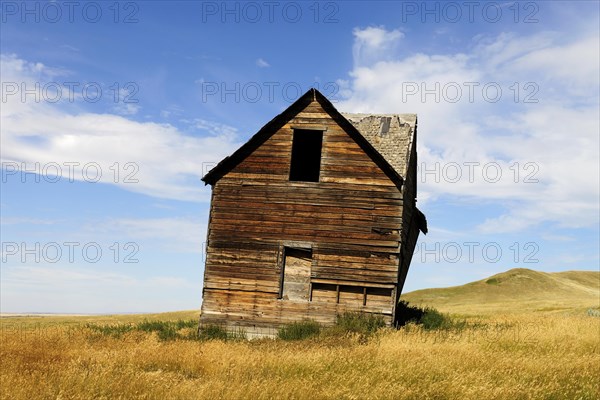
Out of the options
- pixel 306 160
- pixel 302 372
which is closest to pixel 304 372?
pixel 302 372

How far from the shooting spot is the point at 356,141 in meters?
17.1

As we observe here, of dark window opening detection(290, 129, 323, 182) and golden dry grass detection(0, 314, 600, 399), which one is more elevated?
dark window opening detection(290, 129, 323, 182)

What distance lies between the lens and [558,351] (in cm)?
1184

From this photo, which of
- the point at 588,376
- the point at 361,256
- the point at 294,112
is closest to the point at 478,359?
the point at 588,376

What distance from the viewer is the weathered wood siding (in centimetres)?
1628

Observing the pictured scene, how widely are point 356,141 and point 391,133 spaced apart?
2.19 m

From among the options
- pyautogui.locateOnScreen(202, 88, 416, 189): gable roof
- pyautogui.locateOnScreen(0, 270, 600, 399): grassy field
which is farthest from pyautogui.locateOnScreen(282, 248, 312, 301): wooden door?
pyautogui.locateOnScreen(0, 270, 600, 399): grassy field

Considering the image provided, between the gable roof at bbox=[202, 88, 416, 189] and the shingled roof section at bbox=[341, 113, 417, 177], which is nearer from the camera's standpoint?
the gable roof at bbox=[202, 88, 416, 189]

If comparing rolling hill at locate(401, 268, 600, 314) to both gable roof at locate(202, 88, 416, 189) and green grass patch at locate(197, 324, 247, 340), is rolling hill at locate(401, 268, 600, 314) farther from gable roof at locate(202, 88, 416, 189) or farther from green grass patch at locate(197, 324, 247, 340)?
green grass patch at locate(197, 324, 247, 340)

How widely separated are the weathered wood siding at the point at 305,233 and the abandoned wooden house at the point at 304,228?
3 centimetres

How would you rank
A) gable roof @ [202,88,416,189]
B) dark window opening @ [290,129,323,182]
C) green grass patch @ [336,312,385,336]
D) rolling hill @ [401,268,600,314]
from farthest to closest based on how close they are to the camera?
rolling hill @ [401,268,600,314], dark window opening @ [290,129,323,182], gable roof @ [202,88,416,189], green grass patch @ [336,312,385,336]

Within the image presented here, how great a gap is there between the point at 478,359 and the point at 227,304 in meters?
9.07

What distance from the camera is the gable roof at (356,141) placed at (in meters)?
16.8

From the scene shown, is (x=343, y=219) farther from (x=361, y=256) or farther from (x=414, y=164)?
(x=414, y=164)
